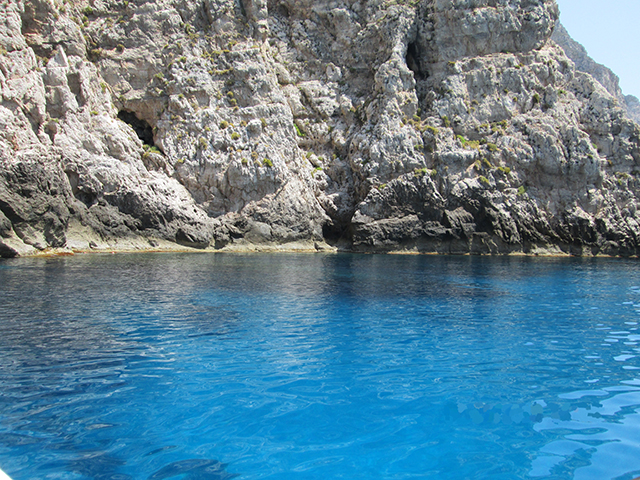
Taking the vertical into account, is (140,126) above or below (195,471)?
above

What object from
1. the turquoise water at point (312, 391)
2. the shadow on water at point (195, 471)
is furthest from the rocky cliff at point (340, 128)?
the shadow on water at point (195, 471)

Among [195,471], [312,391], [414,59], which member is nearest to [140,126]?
[414,59]

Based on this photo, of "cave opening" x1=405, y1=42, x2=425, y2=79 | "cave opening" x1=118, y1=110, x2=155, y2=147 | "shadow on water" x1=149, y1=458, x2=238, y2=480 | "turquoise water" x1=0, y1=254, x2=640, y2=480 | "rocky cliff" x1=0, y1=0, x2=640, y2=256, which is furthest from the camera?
"cave opening" x1=405, y1=42, x2=425, y2=79

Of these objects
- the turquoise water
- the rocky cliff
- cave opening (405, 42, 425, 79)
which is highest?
cave opening (405, 42, 425, 79)

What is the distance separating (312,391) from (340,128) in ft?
184

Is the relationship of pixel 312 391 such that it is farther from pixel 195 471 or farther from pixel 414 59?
pixel 414 59

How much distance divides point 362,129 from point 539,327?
48.1 metres

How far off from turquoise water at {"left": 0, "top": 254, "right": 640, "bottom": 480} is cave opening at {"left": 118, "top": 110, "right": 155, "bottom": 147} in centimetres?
4275

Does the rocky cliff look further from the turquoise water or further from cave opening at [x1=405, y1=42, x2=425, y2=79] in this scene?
the turquoise water

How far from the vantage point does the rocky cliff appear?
44.1 meters

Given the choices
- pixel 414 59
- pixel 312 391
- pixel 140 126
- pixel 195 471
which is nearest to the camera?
pixel 195 471

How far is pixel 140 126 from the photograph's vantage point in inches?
2052

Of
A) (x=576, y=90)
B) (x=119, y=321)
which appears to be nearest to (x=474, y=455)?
(x=119, y=321)

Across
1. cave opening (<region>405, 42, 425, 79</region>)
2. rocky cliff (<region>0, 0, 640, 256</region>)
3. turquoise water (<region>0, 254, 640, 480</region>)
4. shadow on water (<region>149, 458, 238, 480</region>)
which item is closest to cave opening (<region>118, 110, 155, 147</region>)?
rocky cliff (<region>0, 0, 640, 256</region>)
